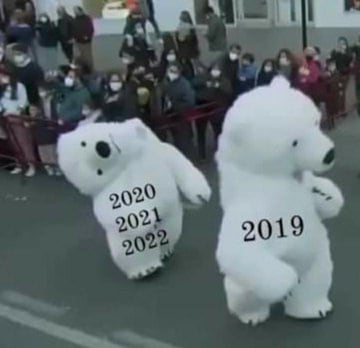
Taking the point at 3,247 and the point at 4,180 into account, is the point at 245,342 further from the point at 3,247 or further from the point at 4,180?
the point at 4,180

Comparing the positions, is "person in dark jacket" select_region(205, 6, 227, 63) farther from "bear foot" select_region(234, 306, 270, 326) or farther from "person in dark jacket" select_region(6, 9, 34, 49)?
"bear foot" select_region(234, 306, 270, 326)

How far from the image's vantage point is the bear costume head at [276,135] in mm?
7055

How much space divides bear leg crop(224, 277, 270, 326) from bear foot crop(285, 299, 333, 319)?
21cm

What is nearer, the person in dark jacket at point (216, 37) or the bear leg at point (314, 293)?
the bear leg at point (314, 293)

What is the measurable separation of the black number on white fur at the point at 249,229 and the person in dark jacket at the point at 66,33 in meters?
12.9

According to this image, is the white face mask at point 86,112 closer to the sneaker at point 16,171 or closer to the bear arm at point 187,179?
the sneaker at point 16,171

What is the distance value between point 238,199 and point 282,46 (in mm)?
13841

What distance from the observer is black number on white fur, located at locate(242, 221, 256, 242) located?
7152 millimetres

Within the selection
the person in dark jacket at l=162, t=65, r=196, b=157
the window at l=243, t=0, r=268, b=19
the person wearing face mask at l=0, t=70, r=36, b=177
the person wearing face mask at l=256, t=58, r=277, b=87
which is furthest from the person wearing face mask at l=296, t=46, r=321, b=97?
the window at l=243, t=0, r=268, b=19

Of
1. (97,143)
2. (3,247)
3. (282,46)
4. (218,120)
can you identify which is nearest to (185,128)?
(218,120)

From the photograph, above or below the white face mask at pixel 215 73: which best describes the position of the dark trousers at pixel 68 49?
below

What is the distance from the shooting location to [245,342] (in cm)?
759

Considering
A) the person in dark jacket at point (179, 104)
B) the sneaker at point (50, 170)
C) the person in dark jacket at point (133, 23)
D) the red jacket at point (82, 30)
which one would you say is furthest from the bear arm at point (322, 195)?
the red jacket at point (82, 30)

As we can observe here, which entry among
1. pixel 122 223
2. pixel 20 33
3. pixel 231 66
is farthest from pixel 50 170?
pixel 20 33
